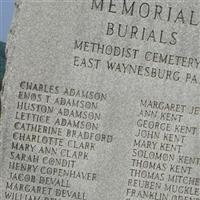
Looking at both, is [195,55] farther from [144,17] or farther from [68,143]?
[68,143]

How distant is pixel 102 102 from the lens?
4.52 metres

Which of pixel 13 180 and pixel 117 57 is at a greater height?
pixel 117 57

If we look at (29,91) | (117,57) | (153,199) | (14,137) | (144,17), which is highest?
(144,17)

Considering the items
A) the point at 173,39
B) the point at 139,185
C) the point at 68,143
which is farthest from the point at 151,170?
the point at 173,39

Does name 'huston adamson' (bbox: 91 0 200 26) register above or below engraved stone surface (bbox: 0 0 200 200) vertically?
above

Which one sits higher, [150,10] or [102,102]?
[150,10]

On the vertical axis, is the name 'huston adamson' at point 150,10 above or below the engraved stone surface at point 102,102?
above

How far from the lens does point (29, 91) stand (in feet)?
14.8

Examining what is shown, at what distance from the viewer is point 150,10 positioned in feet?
14.6

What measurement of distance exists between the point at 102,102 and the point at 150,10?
747 mm

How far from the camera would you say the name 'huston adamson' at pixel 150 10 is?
444 cm

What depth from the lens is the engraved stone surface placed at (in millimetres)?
4461

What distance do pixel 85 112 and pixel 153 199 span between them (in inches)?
32.6

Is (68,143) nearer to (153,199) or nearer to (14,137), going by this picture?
(14,137)
